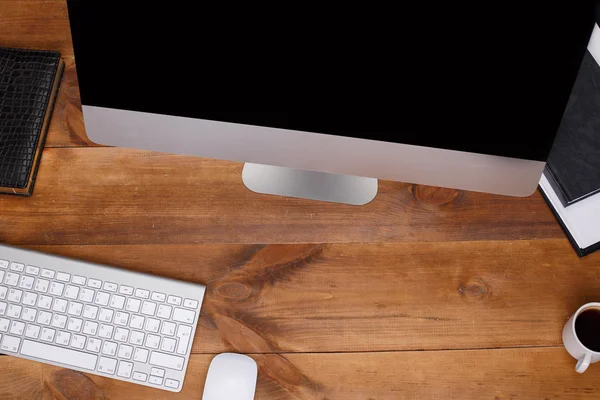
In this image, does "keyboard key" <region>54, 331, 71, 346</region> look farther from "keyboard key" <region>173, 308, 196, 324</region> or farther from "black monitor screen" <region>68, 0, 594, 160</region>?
"black monitor screen" <region>68, 0, 594, 160</region>

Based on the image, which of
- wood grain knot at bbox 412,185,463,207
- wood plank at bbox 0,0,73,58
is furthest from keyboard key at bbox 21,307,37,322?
wood grain knot at bbox 412,185,463,207

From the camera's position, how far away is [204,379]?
0.74 metres

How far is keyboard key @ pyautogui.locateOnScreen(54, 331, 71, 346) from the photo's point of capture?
74 cm

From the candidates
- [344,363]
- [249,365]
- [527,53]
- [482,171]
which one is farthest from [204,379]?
[527,53]

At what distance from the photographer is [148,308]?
752 mm

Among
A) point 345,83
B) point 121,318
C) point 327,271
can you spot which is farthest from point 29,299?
point 345,83

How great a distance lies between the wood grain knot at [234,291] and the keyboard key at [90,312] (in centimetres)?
16

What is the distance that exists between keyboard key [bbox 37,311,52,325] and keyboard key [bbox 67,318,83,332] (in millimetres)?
26

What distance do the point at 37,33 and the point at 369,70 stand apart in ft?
2.01

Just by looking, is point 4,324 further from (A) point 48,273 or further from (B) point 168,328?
(B) point 168,328

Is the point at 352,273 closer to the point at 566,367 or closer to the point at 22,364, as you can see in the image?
the point at 566,367

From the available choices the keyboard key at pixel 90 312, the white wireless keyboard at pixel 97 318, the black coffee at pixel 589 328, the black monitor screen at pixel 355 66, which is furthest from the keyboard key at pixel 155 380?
the black coffee at pixel 589 328

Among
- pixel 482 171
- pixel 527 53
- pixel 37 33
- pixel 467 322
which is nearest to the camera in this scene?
pixel 527 53

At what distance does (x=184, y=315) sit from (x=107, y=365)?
111 millimetres
